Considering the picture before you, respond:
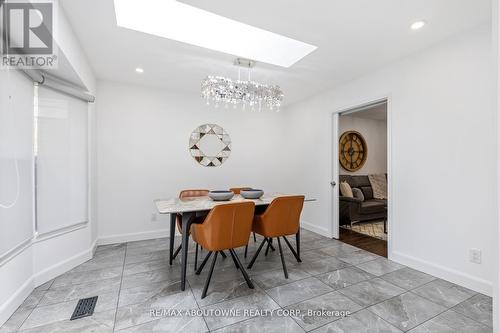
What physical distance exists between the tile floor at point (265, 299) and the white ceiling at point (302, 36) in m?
2.47

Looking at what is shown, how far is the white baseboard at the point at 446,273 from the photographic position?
82.6 inches

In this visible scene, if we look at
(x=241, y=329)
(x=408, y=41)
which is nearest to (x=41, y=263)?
(x=241, y=329)

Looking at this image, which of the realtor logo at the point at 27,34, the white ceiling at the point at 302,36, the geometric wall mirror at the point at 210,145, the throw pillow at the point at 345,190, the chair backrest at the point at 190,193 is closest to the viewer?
the realtor logo at the point at 27,34

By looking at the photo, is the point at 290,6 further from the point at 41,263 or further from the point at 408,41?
the point at 41,263

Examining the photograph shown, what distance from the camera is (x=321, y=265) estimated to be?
2725 mm

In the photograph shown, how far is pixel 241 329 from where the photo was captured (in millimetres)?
1640

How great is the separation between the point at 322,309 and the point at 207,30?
281cm

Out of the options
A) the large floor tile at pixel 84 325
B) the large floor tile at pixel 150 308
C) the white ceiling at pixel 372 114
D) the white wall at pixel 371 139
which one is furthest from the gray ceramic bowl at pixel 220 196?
the white ceiling at pixel 372 114

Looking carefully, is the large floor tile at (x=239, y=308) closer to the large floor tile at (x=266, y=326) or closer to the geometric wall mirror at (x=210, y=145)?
the large floor tile at (x=266, y=326)

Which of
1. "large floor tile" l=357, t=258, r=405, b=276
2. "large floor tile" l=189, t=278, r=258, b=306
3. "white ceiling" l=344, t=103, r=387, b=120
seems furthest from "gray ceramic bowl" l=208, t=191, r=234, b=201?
"white ceiling" l=344, t=103, r=387, b=120

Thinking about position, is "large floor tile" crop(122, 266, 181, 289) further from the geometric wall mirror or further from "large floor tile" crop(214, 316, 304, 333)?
the geometric wall mirror

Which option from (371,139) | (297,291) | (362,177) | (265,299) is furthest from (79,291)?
(371,139)

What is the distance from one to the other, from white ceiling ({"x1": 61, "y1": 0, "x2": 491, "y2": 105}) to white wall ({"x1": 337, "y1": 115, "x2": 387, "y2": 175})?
2188 mm

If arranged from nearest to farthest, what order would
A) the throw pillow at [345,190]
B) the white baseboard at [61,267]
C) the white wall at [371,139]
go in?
1. the white baseboard at [61,267]
2. the throw pillow at [345,190]
3. the white wall at [371,139]
